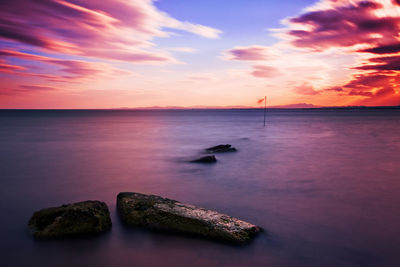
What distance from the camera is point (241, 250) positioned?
5.98 metres

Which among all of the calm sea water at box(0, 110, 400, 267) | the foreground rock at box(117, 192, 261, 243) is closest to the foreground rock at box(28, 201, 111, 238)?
the calm sea water at box(0, 110, 400, 267)

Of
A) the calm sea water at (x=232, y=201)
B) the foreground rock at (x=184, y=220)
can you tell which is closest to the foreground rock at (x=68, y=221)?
the calm sea water at (x=232, y=201)

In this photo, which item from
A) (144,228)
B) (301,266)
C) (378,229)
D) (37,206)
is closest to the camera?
(301,266)

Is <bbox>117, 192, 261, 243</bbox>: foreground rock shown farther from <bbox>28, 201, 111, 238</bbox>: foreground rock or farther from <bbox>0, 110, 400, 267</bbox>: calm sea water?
<bbox>28, 201, 111, 238</bbox>: foreground rock

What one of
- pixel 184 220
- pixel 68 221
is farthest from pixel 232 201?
pixel 68 221

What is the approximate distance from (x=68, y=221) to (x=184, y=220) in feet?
9.08

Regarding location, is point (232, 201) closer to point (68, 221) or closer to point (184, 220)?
point (184, 220)

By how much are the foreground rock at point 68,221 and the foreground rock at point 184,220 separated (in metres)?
0.84

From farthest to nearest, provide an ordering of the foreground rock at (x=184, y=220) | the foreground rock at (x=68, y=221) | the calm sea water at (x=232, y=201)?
1. the foreground rock at (x=68, y=221)
2. the foreground rock at (x=184, y=220)
3. the calm sea water at (x=232, y=201)

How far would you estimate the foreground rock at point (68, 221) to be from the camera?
20.9ft

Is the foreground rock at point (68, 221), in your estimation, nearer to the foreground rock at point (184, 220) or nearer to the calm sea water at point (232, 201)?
the calm sea water at point (232, 201)

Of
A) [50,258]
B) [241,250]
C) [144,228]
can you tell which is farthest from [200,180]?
[50,258]

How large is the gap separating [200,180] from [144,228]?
Result: 576cm

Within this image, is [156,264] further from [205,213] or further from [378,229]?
[378,229]
